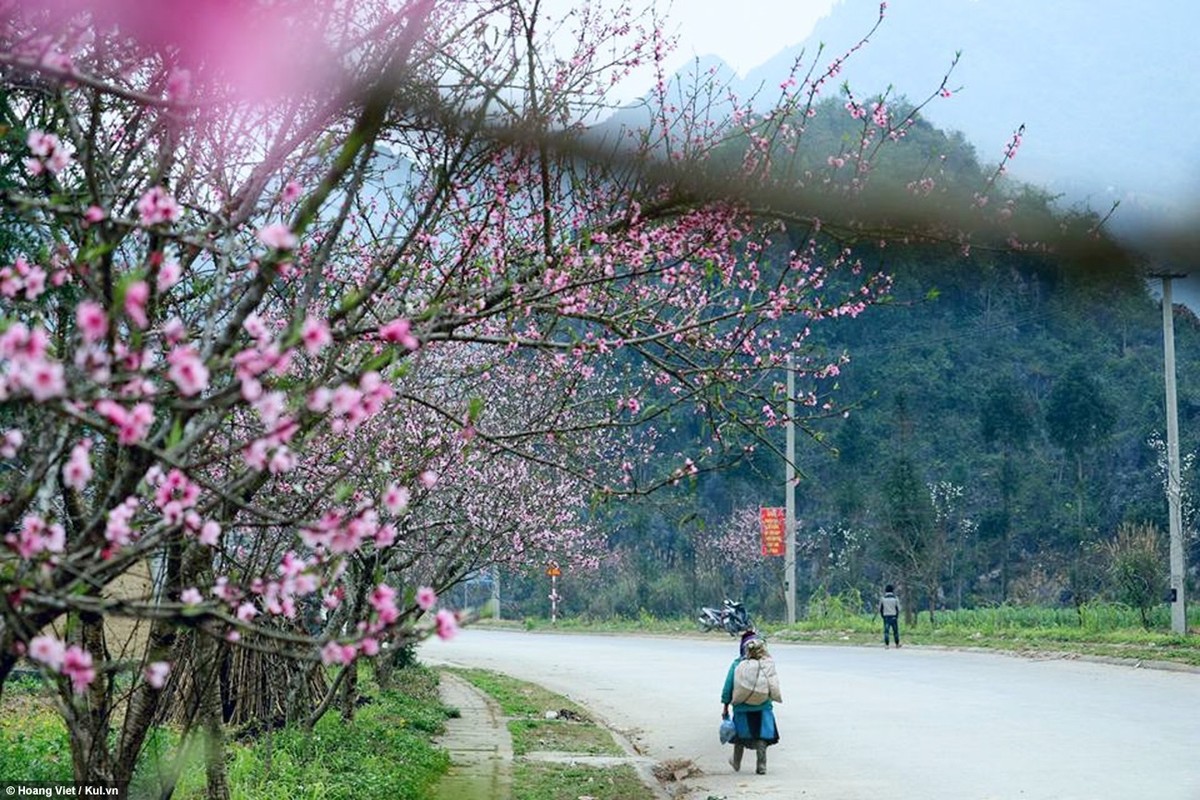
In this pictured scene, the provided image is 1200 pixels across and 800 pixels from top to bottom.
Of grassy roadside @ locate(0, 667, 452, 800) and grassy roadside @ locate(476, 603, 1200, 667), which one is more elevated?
grassy roadside @ locate(0, 667, 452, 800)

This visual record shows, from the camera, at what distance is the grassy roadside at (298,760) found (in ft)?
27.6

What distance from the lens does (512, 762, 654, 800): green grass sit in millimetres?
10445

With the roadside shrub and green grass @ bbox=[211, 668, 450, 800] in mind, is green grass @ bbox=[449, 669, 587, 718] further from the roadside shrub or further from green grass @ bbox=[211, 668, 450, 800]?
the roadside shrub

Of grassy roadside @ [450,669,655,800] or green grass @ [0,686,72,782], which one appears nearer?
green grass @ [0,686,72,782]

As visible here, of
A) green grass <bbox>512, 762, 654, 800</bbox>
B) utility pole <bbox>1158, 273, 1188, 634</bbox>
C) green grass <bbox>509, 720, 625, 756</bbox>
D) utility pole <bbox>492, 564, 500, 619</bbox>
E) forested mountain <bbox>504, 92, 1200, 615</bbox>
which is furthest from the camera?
forested mountain <bbox>504, 92, 1200, 615</bbox>

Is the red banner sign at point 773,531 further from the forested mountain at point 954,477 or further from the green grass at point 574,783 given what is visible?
the green grass at point 574,783

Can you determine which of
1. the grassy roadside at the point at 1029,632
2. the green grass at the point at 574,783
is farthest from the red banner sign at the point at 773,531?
the green grass at the point at 574,783

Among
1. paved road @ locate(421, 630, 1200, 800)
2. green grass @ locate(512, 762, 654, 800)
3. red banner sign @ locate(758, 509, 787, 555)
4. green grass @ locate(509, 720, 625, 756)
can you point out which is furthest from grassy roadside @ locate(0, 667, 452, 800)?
red banner sign @ locate(758, 509, 787, 555)

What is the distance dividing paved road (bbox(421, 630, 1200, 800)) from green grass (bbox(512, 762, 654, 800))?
0.55m

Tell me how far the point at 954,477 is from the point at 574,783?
A: 39.9 metres

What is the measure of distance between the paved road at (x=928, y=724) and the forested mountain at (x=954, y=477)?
16341 mm

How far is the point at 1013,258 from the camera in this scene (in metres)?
3.42

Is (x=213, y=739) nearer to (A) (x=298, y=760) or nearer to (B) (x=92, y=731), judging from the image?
(B) (x=92, y=731)

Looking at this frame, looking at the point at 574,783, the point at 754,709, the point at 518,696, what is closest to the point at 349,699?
the point at 574,783
